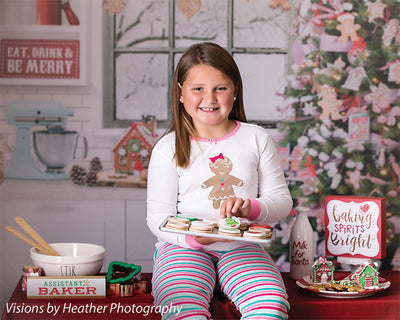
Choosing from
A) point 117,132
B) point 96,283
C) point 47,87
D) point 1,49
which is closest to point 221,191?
point 96,283

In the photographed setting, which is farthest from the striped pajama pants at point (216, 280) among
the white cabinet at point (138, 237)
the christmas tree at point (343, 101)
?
the christmas tree at point (343, 101)

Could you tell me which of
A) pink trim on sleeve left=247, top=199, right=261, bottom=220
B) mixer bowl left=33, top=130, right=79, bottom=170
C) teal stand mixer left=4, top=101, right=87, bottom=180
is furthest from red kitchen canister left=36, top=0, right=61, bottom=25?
pink trim on sleeve left=247, top=199, right=261, bottom=220

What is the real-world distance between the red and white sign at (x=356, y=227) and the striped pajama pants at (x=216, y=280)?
335 millimetres

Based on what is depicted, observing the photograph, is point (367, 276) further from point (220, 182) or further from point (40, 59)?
point (40, 59)

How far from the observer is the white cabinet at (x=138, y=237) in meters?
2.72

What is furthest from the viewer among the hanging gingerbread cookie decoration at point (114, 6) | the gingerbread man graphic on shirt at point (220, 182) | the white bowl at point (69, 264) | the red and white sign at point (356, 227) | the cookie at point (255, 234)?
the hanging gingerbread cookie decoration at point (114, 6)

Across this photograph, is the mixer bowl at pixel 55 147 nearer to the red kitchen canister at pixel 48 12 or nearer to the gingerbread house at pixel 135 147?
the gingerbread house at pixel 135 147

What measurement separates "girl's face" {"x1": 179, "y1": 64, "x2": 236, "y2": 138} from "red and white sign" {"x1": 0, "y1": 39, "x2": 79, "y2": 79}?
1053 millimetres

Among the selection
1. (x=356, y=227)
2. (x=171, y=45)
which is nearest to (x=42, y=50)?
(x=171, y=45)

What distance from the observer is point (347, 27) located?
2719mm

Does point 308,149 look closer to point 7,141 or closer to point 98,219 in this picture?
point 98,219

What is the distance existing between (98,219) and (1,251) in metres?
0.51

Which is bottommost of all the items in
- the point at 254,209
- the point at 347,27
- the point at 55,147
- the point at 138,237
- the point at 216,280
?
the point at 138,237

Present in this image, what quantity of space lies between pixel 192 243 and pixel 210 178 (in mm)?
226
